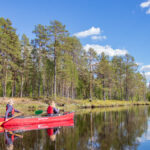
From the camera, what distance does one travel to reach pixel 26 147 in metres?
8.91

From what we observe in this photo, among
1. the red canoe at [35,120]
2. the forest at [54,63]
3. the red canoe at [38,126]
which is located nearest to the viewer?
the red canoe at [38,126]

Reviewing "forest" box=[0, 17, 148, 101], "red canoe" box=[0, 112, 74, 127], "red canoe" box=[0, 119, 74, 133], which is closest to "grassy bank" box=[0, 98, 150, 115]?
"forest" box=[0, 17, 148, 101]

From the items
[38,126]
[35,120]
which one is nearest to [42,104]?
[35,120]

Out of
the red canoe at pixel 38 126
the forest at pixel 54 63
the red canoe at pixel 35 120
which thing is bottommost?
the red canoe at pixel 38 126

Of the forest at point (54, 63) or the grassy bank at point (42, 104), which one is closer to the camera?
the grassy bank at point (42, 104)

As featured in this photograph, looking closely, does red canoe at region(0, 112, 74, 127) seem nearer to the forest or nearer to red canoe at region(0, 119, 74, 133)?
red canoe at region(0, 119, 74, 133)

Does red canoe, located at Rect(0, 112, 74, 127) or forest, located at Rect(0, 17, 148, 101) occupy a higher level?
forest, located at Rect(0, 17, 148, 101)

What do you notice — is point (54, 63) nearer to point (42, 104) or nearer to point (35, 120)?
point (42, 104)

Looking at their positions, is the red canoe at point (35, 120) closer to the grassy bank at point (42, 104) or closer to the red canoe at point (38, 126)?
the red canoe at point (38, 126)

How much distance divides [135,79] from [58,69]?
32.9 meters

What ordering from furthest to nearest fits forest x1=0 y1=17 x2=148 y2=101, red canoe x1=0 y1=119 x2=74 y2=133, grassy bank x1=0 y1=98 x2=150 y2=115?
forest x1=0 y1=17 x2=148 y2=101 < grassy bank x1=0 y1=98 x2=150 y2=115 < red canoe x1=0 y1=119 x2=74 y2=133

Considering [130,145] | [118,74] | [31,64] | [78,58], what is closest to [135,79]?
[118,74]

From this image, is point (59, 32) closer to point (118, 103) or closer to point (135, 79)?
point (118, 103)

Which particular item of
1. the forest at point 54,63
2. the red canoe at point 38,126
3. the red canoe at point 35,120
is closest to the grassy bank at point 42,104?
the forest at point 54,63
